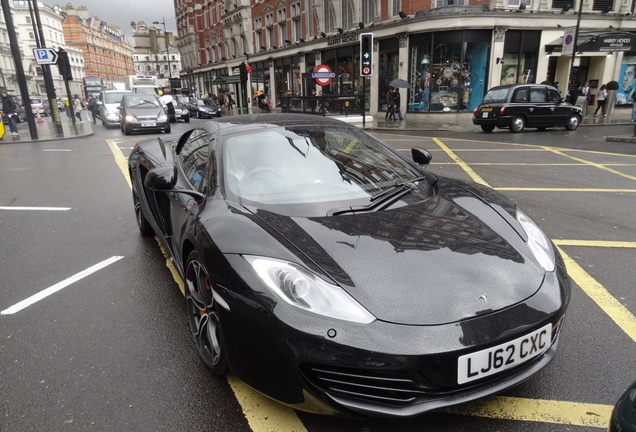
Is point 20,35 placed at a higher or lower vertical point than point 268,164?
higher

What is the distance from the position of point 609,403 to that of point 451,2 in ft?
77.4

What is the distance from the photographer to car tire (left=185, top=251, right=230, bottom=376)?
7.64 ft

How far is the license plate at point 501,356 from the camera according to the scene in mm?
1792

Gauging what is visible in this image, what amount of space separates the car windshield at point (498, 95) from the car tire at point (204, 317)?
1576 cm

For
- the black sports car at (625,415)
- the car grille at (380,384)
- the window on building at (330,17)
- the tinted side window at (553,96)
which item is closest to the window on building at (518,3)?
the tinted side window at (553,96)

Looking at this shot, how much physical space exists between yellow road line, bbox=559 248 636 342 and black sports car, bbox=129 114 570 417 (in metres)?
0.94

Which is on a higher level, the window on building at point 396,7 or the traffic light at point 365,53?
the window on building at point 396,7

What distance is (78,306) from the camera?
133 inches

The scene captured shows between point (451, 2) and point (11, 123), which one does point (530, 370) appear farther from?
point (451, 2)

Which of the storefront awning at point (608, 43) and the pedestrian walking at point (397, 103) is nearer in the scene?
the storefront awning at point (608, 43)

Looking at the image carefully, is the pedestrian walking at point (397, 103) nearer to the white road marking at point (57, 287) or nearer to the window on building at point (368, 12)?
the window on building at point (368, 12)

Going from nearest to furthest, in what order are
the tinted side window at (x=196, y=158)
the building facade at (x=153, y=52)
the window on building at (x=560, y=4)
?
the tinted side window at (x=196, y=158), the window on building at (x=560, y=4), the building facade at (x=153, y=52)

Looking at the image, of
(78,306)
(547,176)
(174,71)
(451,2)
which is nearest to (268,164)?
(78,306)

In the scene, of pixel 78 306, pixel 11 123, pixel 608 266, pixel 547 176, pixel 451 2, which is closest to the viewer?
pixel 78 306
